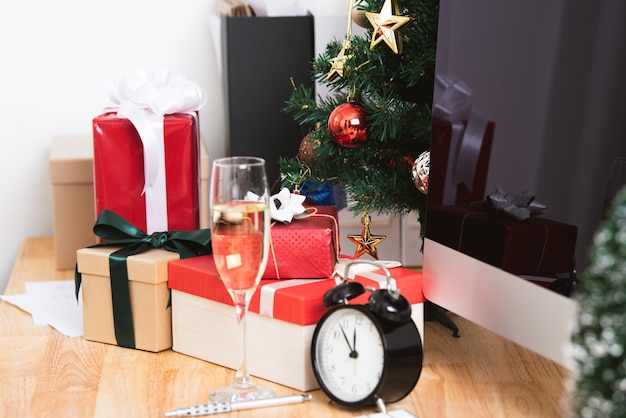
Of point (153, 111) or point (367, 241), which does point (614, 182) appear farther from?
point (153, 111)

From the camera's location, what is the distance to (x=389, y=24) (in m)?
1.03

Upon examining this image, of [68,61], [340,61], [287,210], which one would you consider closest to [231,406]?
[287,210]

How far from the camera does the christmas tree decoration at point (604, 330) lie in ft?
1.51

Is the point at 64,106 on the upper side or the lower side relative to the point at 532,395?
upper

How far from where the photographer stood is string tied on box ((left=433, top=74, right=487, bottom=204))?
0.85 meters

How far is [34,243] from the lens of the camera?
5.13 ft

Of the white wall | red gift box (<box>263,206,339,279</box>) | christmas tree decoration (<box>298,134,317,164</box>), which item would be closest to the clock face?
red gift box (<box>263,206,339,279</box>)

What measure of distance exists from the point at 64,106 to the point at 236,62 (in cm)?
42

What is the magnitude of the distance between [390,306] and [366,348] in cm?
5

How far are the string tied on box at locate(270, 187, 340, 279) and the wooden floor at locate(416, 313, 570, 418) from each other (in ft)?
0.62

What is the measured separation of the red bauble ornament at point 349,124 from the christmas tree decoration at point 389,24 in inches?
3.6

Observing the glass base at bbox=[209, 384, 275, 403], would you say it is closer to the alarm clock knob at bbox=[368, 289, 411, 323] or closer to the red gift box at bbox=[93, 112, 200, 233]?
the alarm clock knob at bbox=[368, 289, 411, 323]

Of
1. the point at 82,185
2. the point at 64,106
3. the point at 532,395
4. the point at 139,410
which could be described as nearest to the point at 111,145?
the point at 82,185

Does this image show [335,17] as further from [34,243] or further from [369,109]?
[34,243]
